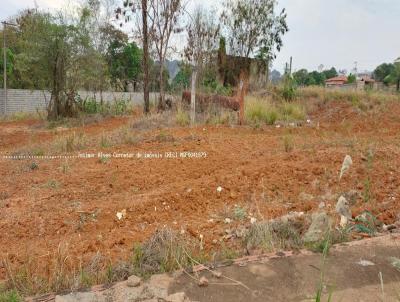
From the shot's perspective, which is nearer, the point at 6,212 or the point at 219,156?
the point at 6,212

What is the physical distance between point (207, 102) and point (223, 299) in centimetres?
730

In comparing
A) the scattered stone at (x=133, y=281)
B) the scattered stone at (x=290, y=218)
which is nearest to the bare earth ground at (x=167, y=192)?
the scattered stone at (x=290, y=218)

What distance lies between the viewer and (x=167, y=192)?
324 cm

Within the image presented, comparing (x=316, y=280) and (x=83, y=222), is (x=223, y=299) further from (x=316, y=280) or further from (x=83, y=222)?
(x=83, y=222)

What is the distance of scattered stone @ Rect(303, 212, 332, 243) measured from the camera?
85.8 inches

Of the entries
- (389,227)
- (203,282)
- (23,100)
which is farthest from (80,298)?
(23,100)

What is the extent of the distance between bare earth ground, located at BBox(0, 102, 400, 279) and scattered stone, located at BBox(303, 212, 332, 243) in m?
0.52

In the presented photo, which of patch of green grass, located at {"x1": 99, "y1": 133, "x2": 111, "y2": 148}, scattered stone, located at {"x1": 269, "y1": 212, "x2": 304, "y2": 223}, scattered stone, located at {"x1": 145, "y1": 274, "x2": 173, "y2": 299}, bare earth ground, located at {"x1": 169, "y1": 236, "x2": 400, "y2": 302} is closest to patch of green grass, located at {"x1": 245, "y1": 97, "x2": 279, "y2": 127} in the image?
patch of green grass, located at {"x1": 99, "y1": 133, "x2": 111, "y2": 148}

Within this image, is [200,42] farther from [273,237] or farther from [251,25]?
[273,237]

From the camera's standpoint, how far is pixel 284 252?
2.06 metres

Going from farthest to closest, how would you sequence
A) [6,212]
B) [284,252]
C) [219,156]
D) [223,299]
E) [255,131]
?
[255,131], [219,156], [6,212], [284,252], [223,299]

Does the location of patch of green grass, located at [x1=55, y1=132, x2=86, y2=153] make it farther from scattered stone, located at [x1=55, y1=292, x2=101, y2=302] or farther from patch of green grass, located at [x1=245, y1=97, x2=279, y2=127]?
scattered stone, located at [x1=55, y1=292, x2=101, y2=302]

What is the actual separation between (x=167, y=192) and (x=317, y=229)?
1435 mm

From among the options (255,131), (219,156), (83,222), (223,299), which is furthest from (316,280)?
(255,131)
